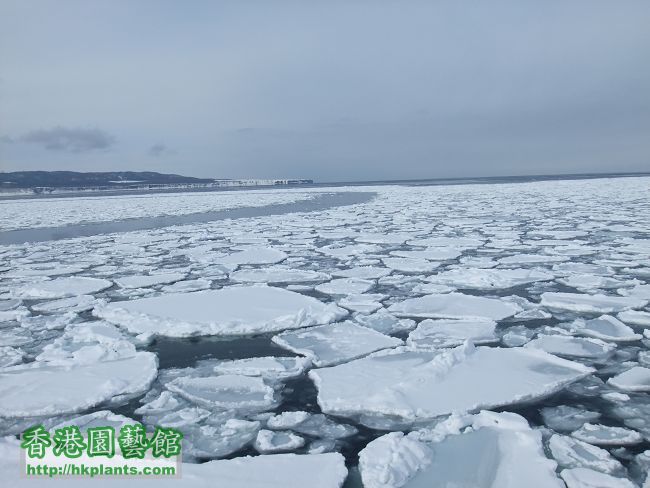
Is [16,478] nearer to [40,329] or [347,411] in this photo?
[347,411]

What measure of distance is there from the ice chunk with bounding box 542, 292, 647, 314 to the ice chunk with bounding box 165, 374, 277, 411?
2.52 m

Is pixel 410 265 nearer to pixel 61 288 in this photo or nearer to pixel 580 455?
pixel 580 455

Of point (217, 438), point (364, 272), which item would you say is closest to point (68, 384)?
point (217, 438)

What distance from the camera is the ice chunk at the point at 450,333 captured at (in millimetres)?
2875

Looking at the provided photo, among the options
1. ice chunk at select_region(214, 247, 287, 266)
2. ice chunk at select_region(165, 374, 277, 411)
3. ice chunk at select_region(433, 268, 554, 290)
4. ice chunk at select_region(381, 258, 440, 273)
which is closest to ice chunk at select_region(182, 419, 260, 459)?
ice chunk at select_region(165, 374, 277, 411)

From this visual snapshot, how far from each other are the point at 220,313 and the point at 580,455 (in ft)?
8.45

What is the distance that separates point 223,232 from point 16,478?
25.0 ft

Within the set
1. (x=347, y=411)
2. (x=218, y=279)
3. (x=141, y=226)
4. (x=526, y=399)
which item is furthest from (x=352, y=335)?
(x=141, y=226)

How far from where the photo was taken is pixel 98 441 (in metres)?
1.81

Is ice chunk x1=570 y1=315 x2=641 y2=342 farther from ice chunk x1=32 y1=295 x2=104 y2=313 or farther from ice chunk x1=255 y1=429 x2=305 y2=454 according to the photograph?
ice chunk x1=32 y1=295 x2=104 y2=313

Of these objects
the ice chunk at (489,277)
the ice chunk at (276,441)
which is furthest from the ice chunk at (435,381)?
the ice chunk at (489,277)

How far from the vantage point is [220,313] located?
3492mm

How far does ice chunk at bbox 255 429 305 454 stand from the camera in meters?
1.80

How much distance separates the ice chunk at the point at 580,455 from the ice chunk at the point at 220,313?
185 centimetres
